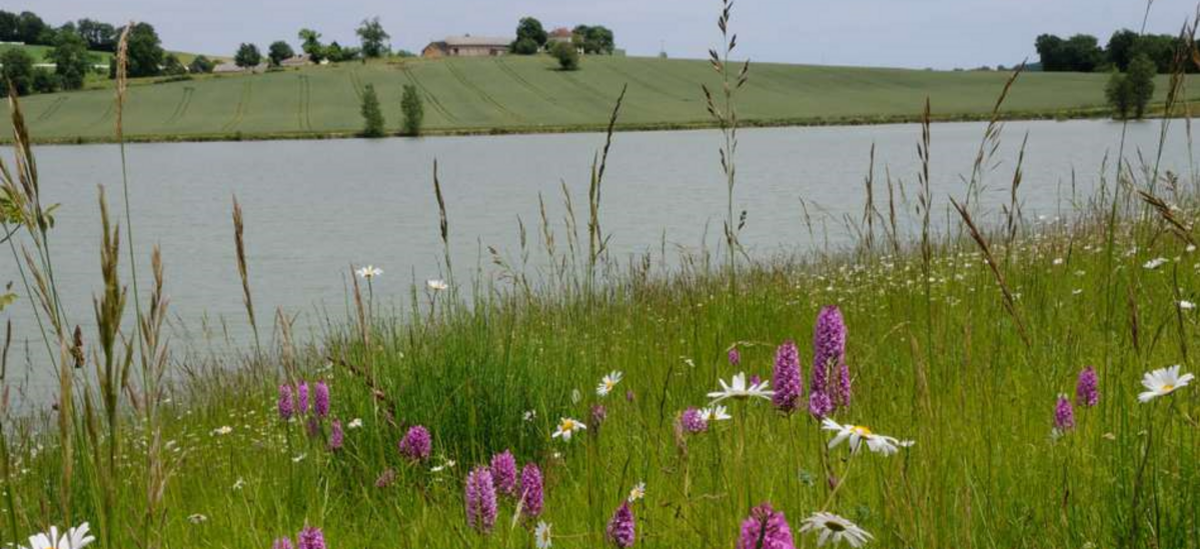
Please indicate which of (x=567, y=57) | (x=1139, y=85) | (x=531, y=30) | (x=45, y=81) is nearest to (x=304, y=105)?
(x=45, y=81)

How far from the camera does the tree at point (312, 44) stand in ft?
411

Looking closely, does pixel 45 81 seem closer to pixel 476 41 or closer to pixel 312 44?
pixel 312 44

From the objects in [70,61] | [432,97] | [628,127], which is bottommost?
[628,127]

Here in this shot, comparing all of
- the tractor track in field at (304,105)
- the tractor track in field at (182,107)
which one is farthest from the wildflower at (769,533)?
the tractor track in field at (182,107)

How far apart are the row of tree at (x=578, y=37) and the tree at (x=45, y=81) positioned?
59780mm

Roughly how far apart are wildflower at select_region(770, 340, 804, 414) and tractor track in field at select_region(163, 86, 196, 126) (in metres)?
87.8

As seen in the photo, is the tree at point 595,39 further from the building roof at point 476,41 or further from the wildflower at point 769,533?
the wildflower at point 769,533

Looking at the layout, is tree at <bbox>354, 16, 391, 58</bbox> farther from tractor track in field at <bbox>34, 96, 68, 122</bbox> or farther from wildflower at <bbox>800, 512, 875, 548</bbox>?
wildflower at <bbox>800, 512, 875, 548</bbox>

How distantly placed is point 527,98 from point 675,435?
3622 inches

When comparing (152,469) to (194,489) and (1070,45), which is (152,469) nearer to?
(194,489)

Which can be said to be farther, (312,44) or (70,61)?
(312,44)

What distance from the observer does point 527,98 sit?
91438 mm

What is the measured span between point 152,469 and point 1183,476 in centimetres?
232

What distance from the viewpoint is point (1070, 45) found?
114 meters
